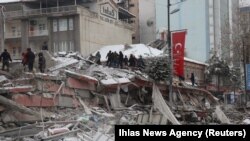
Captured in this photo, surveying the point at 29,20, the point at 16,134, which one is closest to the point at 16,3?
the point at 29,20

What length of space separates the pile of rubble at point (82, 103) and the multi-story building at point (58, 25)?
20.6 metres

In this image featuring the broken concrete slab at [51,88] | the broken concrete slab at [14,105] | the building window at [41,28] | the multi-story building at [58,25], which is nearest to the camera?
the broken concrete slab at [14,105]

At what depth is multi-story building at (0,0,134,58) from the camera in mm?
58875

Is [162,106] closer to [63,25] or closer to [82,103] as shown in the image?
[82,103]

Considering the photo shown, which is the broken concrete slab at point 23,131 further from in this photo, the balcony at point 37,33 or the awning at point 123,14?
the awning at point 123,14

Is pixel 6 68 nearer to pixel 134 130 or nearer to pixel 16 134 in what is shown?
pixel 16 134

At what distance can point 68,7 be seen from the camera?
58844mm

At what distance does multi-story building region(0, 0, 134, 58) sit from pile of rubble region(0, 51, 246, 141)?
67.6 feet

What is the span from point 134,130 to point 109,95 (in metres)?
19.7

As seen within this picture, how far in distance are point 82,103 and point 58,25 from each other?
32.1 m

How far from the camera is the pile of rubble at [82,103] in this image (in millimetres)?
22581

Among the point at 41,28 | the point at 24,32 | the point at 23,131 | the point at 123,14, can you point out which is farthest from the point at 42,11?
the point at 23,131

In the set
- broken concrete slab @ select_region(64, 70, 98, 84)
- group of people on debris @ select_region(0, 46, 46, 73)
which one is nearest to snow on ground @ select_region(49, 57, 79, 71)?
group of people on debris @ select_region(0, 46, 46, 73)

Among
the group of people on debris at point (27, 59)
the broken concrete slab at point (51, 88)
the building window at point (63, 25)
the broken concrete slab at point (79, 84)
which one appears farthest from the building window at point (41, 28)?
the broken concrete slab at point (51, 88)
